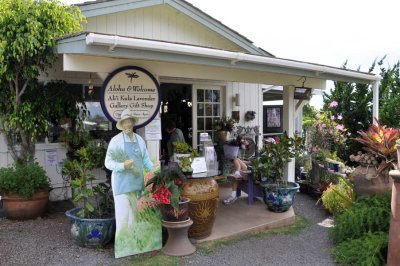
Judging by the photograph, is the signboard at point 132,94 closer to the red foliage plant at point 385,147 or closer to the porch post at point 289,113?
the red foliage plant at point 385,147

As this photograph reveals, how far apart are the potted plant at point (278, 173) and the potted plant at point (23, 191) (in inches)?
129

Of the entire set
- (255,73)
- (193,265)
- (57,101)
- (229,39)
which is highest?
(229,39)

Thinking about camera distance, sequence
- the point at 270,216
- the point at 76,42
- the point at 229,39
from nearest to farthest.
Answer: the point at 76,42 → the point at 270,216 → the point at 229,39

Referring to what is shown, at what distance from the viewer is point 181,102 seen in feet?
29.1

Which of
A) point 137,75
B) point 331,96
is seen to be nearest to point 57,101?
point 137,75

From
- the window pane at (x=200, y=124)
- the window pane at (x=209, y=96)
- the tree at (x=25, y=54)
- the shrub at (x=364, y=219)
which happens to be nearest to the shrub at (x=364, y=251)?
the shrub at (x=364, y=219)

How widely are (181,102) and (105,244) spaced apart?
5096 millimetres

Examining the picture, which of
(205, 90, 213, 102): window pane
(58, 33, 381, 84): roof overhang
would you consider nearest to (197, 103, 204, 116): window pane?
(205, 90, 213, 102): window pane

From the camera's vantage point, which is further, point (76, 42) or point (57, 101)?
point (57, 101)

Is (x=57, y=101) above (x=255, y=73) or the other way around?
the other way around

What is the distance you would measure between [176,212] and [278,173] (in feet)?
7.11

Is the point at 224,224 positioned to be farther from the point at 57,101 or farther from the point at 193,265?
the point at 57,101

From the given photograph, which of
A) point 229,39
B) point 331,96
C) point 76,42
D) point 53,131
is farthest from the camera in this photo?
point 331,96

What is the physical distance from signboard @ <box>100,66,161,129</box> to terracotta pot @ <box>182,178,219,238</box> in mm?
959
